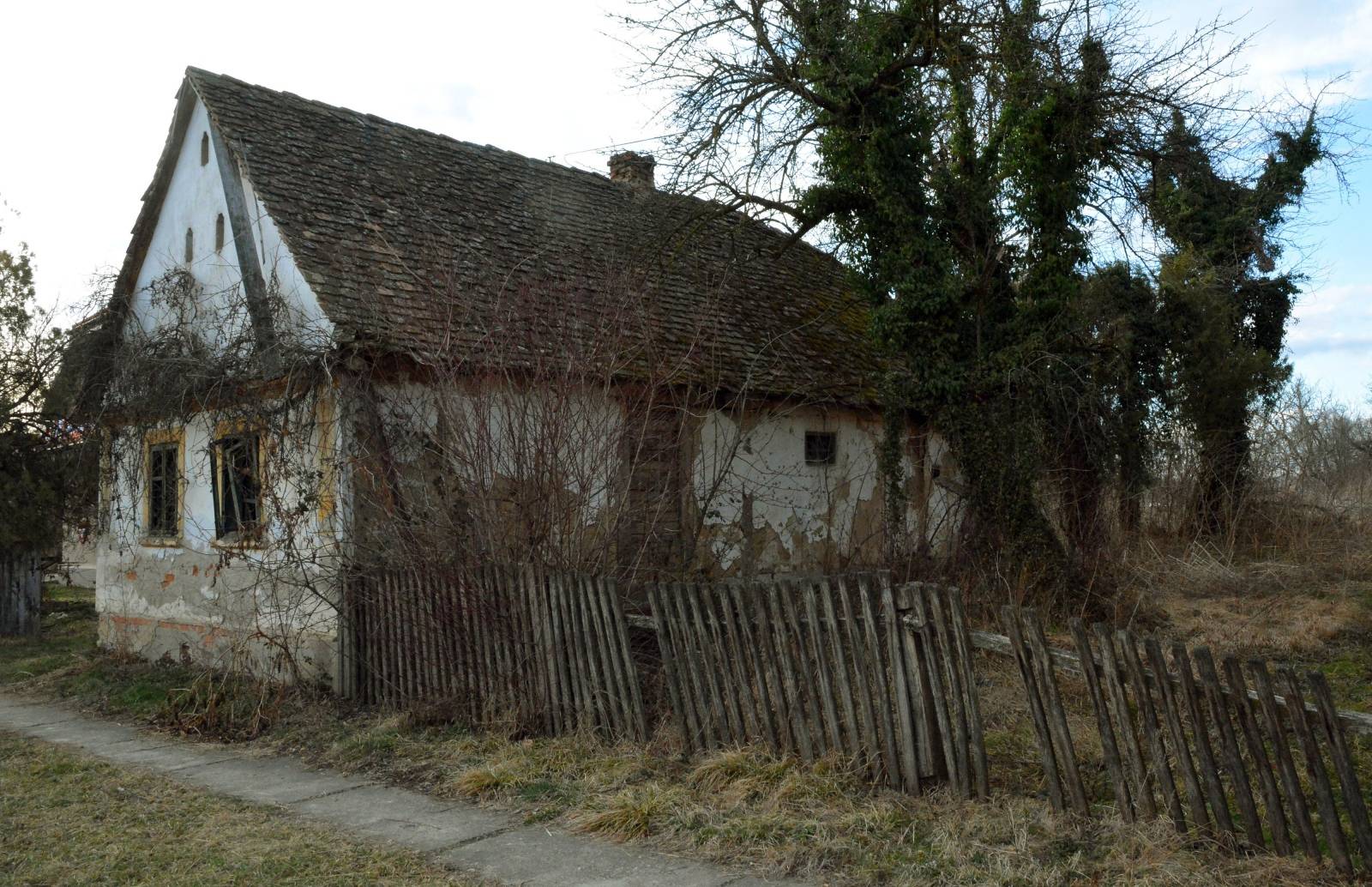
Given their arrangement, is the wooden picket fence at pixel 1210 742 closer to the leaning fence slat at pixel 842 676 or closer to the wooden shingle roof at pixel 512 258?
the leaning fence slat at pixel 842 676

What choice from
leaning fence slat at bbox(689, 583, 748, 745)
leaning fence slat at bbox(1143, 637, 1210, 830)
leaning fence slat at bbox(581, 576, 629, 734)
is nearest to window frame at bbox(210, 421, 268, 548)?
leaning fence slat at bbox(581, 576, 629, 734)

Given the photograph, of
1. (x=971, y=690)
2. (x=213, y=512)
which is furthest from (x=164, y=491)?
(x=971, y=690)

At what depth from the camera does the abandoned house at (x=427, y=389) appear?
8.04 metres

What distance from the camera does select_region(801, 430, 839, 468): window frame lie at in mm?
12930

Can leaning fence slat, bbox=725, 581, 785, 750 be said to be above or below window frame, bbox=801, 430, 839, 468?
below

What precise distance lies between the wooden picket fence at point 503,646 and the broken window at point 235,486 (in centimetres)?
201

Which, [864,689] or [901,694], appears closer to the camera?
[901,694]

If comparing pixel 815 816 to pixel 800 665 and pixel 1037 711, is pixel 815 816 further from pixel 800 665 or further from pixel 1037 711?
Answer: pixel 1037 711

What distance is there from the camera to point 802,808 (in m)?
5.44

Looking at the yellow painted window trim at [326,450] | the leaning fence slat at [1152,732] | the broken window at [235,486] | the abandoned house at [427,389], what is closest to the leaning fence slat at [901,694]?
the leaning fence slat at [1152,732]

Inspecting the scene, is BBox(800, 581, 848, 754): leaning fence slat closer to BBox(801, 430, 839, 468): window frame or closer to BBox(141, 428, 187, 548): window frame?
BBox(801, 430, 839, 468): window frame

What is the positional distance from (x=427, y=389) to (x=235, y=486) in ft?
7.60

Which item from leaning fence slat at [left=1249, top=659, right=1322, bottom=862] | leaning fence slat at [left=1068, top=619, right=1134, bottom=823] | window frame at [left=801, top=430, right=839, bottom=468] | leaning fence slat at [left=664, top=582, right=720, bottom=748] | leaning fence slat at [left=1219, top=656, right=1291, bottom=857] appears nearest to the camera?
leaning fence slat at [left=1249, top=659, right=1322, bottom=862]

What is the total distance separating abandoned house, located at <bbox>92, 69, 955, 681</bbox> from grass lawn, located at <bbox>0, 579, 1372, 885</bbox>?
1429 millimetres
